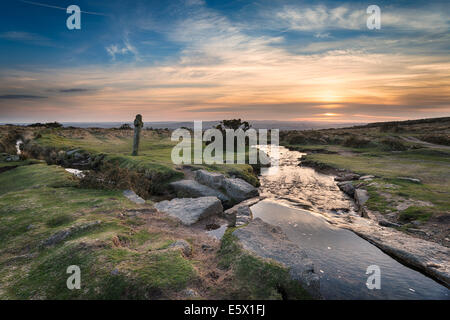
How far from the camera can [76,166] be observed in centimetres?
2759

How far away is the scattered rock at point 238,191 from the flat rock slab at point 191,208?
3.16m

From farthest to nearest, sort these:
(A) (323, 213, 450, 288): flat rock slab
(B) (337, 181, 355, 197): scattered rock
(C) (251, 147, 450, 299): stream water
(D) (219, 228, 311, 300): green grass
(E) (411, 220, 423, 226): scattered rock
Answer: (B) (337, 181, 355, 197): scattered rock
(E) (411, 220, 423, 226): scattered rock
(A) (323, 213, 450, 288): flat rock slab
(C) (251, 147, 450, 299): stream water
(D) (219, 228, 311, 300): green grass

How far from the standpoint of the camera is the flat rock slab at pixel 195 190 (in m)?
16.2

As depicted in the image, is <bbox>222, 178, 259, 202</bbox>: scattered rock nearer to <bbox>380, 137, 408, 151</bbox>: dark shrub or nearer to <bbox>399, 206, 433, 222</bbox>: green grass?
<bbox>399, 206, 433, 222</bbox>: green grass

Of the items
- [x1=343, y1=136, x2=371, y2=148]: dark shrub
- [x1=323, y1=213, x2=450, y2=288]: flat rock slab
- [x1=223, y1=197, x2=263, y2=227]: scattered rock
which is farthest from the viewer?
[x1=343, y1=136, x2=371, y2=148]: dark shrub

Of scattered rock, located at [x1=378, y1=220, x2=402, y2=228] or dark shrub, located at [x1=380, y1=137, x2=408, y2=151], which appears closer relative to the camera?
scattered rock, located at [x1=378, y1=220, x2=402, y2=228]

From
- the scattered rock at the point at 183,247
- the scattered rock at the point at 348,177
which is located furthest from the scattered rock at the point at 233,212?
the scattered rock at the point at 348,177

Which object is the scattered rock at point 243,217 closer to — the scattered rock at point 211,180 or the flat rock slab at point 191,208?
the flat rock slab at point 191,208

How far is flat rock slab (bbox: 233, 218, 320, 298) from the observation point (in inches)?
248

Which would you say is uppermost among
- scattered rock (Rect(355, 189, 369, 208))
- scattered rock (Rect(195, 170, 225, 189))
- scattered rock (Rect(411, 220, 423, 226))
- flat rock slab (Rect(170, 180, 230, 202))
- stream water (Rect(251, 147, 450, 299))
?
scattered rock (Rect(195, 170, 225, 189))

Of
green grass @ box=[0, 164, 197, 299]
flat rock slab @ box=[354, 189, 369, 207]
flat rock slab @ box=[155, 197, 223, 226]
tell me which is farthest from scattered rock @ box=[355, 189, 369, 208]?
green grass @ box=[0, 164, 197, 299]

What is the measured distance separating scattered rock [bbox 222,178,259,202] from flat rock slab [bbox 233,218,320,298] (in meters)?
6.61

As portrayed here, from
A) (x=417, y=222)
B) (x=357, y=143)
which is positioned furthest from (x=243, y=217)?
(x=357, y=143)

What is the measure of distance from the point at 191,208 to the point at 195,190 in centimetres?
378
